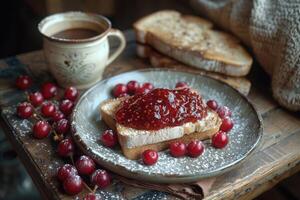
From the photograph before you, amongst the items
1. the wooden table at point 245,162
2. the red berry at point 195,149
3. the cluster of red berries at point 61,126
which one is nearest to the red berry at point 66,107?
the cluster of red berries at point 61,126

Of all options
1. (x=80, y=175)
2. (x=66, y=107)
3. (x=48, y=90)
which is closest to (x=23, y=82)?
(x=48, y=90)

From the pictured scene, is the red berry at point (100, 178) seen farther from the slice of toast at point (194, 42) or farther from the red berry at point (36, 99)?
the slice of toast at point (194, 42)

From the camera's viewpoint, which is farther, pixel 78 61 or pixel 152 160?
pixel 78 61

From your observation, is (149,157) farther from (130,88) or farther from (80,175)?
(130,88)

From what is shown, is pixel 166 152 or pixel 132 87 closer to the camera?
pixel 166 152

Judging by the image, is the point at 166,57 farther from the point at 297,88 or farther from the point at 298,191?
the point at 298,191

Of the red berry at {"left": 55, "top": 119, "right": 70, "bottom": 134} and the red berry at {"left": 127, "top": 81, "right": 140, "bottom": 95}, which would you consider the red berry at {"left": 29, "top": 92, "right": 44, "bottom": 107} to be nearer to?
the red berry at {"left": 55, "top": 119, "right": 70, "bottom": 134}

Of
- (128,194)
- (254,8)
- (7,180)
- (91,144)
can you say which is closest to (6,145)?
(7,180)
